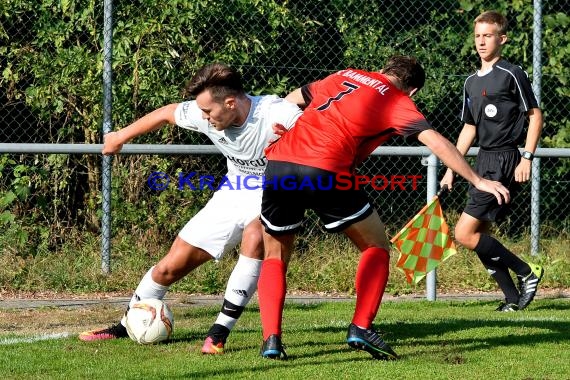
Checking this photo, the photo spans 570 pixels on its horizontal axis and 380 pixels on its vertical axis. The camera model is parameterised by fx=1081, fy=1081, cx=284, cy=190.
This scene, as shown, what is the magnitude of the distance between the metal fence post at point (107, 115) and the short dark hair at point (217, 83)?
340 cm

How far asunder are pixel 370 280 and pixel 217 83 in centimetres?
138

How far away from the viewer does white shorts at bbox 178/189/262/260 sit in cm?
634

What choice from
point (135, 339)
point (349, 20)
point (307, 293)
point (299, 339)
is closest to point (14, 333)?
point (135, 339)

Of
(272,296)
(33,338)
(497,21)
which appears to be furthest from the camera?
(497,21)

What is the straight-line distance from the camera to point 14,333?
23.7 ft

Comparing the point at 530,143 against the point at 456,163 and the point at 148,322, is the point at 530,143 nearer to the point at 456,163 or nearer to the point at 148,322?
the point at 456,163

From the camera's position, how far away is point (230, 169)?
6500 mm

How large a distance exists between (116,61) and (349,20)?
2321 millimetres

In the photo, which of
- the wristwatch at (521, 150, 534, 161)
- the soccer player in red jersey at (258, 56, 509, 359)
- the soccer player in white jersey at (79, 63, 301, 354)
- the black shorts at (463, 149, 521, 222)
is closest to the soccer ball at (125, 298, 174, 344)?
the soccer player in white jersey at (79, 63, 301, 354)

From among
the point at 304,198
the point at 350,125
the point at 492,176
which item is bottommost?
the point at 492,176

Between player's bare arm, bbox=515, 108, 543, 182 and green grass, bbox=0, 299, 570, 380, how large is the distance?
1.04m

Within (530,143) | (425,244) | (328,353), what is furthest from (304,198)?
(530,143)

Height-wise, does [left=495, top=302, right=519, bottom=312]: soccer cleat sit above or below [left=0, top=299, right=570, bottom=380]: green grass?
below

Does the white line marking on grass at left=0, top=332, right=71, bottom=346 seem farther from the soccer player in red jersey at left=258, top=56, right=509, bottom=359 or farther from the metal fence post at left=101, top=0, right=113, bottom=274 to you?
the metal fence post at left=101, top=0, right=113, bottom=274
